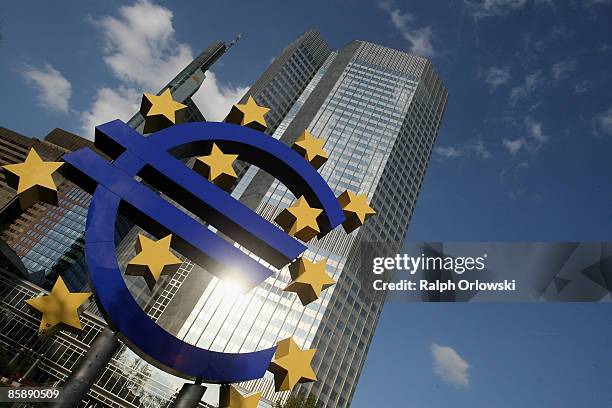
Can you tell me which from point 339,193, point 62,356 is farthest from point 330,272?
point 62,356

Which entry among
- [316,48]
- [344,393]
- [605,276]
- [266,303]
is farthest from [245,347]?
[316,48]

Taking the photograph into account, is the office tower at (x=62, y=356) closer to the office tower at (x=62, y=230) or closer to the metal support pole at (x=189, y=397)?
the metal support pole at (x=189, y=397)

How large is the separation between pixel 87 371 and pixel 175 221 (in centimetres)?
326

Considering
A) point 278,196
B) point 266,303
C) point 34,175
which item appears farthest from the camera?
point 278,196

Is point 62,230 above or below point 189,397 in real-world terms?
above

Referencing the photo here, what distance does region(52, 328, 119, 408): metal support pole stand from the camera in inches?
274

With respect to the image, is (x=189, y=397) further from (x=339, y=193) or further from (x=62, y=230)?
(x=62, y=230)

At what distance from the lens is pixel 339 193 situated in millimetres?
83438

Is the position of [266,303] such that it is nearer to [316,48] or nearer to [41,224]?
[41,224]

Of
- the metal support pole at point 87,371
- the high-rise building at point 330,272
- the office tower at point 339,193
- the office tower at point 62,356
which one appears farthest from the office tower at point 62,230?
the metal support pole at point 87,371

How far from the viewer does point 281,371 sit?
27.1 feet

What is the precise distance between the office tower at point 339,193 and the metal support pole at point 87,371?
2465 inches

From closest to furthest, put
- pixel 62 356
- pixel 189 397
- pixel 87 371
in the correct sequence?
pixel 87 371
pixel 189 397
pixel 62 356

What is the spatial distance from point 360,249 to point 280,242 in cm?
7872
